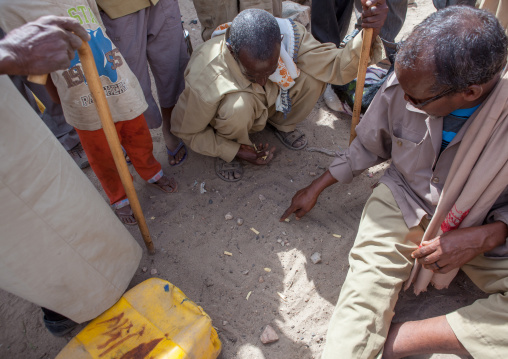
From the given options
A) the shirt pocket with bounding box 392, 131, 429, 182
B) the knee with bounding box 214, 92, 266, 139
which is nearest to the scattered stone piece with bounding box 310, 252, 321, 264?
the shirt pocket with bounding box 392, 131, 429, 182

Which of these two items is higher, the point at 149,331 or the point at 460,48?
the point at 460,48

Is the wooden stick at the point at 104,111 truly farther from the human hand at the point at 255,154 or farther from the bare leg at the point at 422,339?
the bare leg at the point at 422,339

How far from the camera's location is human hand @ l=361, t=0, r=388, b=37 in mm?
2301

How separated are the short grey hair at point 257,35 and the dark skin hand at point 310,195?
34.9 inches

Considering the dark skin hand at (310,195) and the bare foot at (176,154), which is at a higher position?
the dark skin hand at (310,195)

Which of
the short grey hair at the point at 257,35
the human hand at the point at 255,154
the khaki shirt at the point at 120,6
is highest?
Answer: the khaki shirt at the point at 120,6

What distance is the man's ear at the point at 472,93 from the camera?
5.23ft

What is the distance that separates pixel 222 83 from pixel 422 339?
2047mm

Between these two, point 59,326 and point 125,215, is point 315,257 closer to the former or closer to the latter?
point 125,215

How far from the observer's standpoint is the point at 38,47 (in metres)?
1.37

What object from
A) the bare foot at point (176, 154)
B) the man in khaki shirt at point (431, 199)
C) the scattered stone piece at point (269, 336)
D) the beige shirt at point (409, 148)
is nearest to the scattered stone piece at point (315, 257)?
the man in khaki shirt at point (431, 199)

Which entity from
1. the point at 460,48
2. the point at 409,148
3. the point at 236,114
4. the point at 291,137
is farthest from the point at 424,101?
the point at 291,137

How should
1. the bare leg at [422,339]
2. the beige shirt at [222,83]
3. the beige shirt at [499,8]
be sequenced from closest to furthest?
1. the bare leg at [422,339]
2. the beige shirt at [499,8]
3. the beige shirt at [222,83]

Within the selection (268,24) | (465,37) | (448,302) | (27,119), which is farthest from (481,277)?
(27,119)
